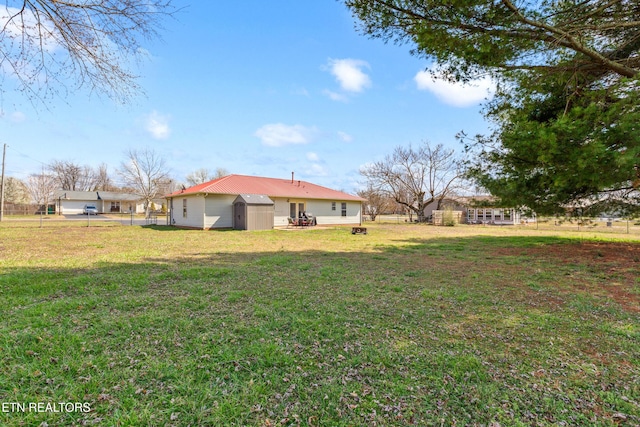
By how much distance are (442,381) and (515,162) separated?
23.1ft

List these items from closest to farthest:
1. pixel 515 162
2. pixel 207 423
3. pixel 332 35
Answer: pixel 207 423 < pixel 515 162 < pixel 332 35

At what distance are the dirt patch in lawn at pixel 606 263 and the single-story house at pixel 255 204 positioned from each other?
41.4 ft

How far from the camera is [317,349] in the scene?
9.77 ft

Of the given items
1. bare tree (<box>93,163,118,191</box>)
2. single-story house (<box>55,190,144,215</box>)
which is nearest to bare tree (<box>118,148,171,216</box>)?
single-story house (<box>55,190,144,215</box>)

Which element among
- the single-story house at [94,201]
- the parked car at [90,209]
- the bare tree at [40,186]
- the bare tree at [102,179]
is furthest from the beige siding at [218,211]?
the bare tree at [102,179]

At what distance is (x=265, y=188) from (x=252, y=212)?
12.8 feet

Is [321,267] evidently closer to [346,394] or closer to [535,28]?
[346,394]

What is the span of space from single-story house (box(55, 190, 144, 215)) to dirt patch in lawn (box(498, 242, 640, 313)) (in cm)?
4567

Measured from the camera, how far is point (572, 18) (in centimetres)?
569

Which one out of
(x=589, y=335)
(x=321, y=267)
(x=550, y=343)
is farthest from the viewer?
(x=321, y=267)

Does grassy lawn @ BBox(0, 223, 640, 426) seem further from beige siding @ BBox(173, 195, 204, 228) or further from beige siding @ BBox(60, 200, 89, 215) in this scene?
beige siding @ BBox(60, 200, 89, 215)

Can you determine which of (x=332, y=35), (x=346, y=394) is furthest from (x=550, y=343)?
(x=332, y=35)

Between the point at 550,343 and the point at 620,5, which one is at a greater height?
the point at 620,5

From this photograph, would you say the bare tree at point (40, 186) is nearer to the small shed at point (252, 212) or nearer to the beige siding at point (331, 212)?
the small shed at point (252, 212)
